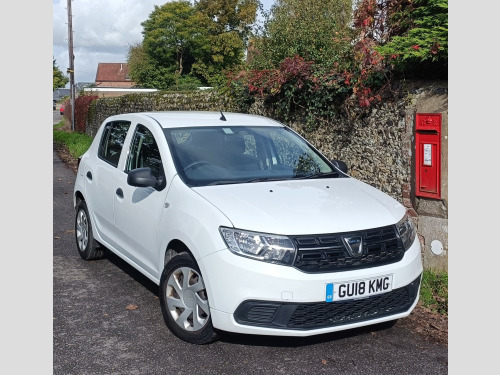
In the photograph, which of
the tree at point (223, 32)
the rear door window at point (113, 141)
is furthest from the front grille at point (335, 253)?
the tree at point (223, 32)

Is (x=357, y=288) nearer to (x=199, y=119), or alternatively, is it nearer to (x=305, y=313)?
(x=305, y=313)

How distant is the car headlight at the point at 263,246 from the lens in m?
4.00

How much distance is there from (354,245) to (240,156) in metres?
1.62

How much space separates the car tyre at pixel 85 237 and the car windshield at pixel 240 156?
1.94 meters

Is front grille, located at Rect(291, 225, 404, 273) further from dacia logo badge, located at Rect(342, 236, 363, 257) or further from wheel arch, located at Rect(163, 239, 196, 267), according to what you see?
wheel arch, located at Rect(163, 239, 196, 267)

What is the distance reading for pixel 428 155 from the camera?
645cm

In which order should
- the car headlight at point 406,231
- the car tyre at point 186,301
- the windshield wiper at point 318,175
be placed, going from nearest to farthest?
the car tyre at point 186,301 → the car headlight at point 406,231 → the windshield wiper at point 318,175

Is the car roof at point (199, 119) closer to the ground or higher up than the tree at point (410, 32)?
closer to the ground

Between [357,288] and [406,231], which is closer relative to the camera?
[357,288]

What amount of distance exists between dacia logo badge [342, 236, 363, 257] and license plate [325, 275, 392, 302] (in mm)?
192

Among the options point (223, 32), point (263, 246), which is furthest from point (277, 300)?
point (223, 32)

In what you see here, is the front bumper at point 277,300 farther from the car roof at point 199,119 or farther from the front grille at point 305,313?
the car roof at point 199,119

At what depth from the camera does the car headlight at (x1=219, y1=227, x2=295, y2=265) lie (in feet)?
13.1

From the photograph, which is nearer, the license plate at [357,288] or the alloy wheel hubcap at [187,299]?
the license plate at [357,288]
